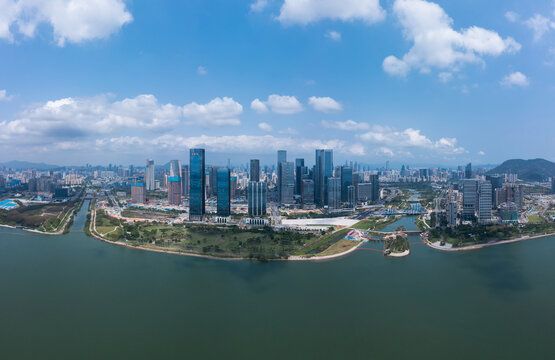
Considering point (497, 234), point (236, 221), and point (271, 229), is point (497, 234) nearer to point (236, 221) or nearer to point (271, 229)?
point (271, 229)

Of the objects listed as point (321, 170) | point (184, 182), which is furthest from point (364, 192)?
point (184, 182)

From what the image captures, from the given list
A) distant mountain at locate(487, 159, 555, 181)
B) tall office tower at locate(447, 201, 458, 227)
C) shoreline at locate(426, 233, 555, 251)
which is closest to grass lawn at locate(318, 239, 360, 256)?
shoreline at locate(426, 233, 555, 251)

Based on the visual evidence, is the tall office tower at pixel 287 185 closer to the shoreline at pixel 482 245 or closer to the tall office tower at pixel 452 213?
the tall office tower at pixel 452 213

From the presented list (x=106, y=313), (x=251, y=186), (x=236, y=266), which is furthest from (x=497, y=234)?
(x=106, y=313)

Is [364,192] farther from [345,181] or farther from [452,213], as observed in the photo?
[452,213]

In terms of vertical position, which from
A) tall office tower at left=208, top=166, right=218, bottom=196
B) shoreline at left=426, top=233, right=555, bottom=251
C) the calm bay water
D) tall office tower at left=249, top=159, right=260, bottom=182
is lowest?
the calm bay water

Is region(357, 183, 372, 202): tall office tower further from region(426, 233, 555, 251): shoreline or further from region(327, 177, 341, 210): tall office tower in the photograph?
region(426, 233, 555, 251): shoreline
